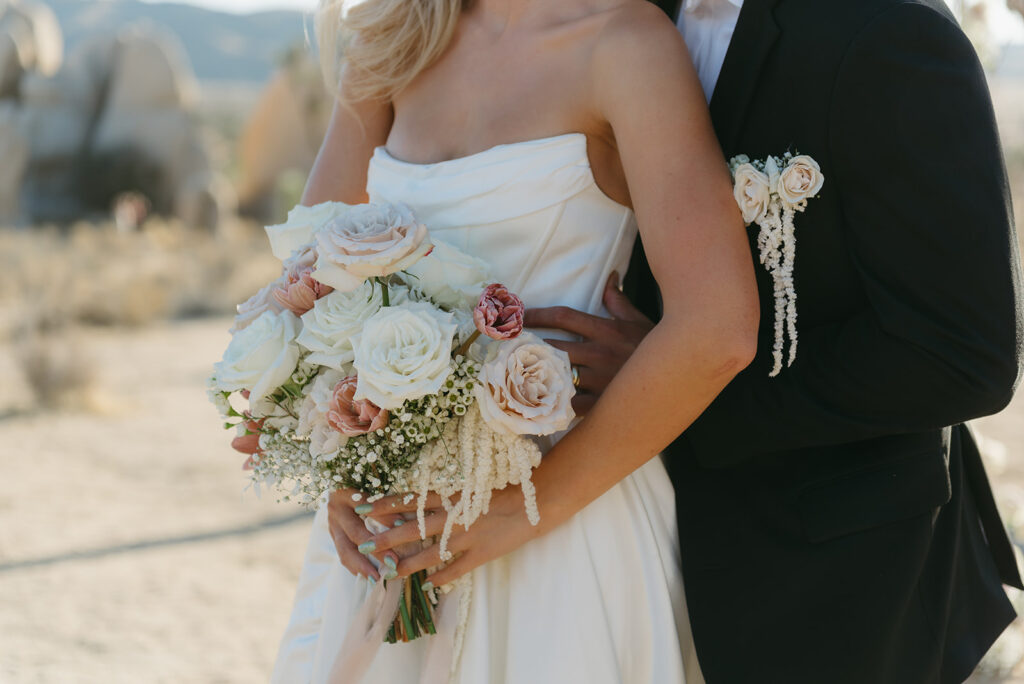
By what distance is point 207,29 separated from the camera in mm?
84125

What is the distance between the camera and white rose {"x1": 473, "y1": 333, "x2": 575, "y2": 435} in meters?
1.61

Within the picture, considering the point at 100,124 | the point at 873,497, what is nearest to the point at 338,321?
the point at 873,497

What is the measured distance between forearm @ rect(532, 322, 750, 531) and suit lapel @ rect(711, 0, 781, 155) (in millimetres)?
443

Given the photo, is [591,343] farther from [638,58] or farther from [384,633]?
[384,633]

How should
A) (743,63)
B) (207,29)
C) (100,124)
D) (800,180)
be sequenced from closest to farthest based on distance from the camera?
(800,180) < (743,63) < (100,124) < (207,29)

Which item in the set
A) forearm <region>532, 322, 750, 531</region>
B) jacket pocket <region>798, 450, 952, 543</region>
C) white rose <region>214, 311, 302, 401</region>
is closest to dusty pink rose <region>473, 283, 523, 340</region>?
forearm <region>532, 322, 750, 531</region>

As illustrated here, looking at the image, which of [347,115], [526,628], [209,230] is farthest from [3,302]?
[526,628]

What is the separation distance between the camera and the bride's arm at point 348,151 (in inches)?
95.9

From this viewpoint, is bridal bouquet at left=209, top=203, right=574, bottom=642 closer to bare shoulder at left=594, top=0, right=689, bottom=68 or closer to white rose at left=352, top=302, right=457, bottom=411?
white rose at left=352, top=302, right=457, bottom=411

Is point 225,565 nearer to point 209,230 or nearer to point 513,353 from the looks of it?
point 513,353

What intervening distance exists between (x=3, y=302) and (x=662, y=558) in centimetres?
1151

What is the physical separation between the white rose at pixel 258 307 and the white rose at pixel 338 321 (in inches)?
6.5

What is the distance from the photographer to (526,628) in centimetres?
192

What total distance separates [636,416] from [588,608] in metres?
0.41
